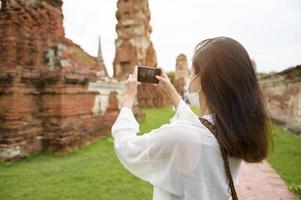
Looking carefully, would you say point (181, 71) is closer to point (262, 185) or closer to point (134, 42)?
point (134, 42)

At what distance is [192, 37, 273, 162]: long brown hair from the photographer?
4.36 ft

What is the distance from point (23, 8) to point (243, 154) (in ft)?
21.6

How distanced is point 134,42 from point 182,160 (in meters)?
21.0

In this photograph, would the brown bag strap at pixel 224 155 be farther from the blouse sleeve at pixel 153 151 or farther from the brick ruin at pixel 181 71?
the brick ruin at pixel 181 71

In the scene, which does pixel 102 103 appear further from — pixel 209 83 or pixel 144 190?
pixel 209 83

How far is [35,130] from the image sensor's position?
6059 mm

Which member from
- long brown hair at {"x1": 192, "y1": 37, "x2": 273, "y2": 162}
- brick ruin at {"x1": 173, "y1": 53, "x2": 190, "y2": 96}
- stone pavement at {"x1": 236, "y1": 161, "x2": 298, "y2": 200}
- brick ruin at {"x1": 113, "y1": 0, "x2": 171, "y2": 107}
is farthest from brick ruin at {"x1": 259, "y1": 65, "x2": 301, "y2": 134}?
brick ruin at {"x1": 173, "y1": 53, "x2": 190, "y2": 96}

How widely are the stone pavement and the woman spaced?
3.07 m

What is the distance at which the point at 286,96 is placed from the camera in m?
10.8

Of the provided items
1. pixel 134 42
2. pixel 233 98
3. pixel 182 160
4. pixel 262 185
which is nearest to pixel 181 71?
pixel 134 42

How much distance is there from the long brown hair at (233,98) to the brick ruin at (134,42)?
1978 centimetres

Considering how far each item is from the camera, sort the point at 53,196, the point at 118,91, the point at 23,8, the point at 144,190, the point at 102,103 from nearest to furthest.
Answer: the point at 53,196, the point at 144,190, the point at 23,8, the point at 102,103, the point at 118,91

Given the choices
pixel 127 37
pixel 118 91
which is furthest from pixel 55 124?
pixel 127 37

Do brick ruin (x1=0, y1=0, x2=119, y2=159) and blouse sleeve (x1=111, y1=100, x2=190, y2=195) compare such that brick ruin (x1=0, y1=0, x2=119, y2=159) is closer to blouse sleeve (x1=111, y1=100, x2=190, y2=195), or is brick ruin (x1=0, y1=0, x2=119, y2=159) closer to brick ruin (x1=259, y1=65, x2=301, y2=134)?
blouse sleeve (x1=111, y1=100, x2=190, y2=195)
